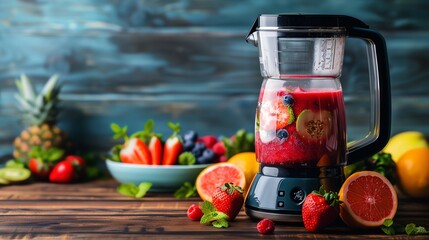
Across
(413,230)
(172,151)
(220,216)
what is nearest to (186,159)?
(172,151)

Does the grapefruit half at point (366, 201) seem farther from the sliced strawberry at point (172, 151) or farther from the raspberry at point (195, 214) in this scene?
the sliced strawberry at point (172, 151)

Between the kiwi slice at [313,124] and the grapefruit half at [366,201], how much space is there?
0.35 ft

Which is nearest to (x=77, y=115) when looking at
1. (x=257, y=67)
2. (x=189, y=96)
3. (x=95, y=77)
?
(x=95, y=77)

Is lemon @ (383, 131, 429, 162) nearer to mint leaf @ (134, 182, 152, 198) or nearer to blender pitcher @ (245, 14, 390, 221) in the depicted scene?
blender pitcher @ (245, 14, 390, 221)

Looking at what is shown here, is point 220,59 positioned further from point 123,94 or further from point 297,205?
point 297,205

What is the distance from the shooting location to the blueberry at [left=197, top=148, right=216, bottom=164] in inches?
77.0

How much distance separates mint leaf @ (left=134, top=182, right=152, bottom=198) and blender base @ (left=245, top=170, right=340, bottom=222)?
Answer: 409 millimetres

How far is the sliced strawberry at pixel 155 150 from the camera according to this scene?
6.30ft

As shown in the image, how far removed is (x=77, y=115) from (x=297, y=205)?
1.06 m

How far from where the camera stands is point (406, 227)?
4.63ft

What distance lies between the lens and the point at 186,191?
6.09 ft

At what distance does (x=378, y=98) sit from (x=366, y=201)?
0.22 meters

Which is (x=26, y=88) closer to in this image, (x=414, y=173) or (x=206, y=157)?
(x=206, y=157)

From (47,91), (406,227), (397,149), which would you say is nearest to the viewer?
(406,227)
